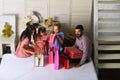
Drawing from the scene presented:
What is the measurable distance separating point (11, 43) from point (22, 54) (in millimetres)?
298

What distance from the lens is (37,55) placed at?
2.48 meters

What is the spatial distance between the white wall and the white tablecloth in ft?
2.05

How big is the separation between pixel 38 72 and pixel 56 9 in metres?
0.83

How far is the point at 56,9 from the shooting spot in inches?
118

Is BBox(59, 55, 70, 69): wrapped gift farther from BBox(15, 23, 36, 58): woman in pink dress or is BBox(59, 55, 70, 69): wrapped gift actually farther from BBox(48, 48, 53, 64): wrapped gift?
BBox(15, 23, 36, 58): woman in pink dress

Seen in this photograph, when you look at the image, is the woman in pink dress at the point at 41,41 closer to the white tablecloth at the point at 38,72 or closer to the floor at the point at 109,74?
the white tablecloth at the point at 38,72

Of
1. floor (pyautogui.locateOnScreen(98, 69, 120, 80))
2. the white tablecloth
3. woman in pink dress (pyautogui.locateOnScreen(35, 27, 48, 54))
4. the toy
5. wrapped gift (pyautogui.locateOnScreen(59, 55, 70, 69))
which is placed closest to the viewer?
the white tablecloth

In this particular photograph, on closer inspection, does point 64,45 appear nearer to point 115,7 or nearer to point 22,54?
point 22,54

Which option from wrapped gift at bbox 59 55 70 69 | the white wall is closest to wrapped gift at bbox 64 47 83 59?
wrapped gift at bbox 59 55 70 69

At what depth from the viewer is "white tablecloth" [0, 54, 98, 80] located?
7.65ft

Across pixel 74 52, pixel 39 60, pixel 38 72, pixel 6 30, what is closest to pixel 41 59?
pixel 39 60

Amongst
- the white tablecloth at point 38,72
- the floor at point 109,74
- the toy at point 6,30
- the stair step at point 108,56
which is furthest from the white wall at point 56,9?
the white tablecloth at point 38,72

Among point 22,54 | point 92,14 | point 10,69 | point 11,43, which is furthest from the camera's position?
point 92,14

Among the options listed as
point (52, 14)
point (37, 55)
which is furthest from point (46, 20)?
point (37, 55)
